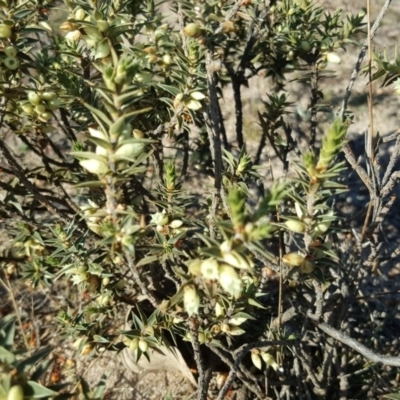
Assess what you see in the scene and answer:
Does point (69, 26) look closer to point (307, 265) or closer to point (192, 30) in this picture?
point (192, 30)

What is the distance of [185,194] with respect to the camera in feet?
5.83

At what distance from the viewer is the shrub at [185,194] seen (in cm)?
100

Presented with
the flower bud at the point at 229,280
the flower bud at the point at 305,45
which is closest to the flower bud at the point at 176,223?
the flower bud at the point at 229,280

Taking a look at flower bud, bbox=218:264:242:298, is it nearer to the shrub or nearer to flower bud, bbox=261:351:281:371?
the shrub

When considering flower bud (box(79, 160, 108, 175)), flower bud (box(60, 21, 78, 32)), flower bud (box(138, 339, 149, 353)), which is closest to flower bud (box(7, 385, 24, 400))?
flower bud (box(79, 160, 108, 175))

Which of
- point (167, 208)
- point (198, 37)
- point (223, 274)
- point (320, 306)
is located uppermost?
point (198, 37)

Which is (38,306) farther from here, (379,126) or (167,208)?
(379,126)

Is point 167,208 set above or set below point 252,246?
below

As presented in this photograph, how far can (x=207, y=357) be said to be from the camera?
2148mm

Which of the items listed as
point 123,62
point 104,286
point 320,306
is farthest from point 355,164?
point 104,286

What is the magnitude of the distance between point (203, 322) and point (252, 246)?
31.3 inches

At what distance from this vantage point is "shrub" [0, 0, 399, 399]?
3.30 feet

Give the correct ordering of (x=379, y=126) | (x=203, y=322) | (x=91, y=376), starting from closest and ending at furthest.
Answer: (x=203, y=322) → (x=91, y=376) → (x=379, y=126)

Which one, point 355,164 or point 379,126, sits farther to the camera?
point 379,126
